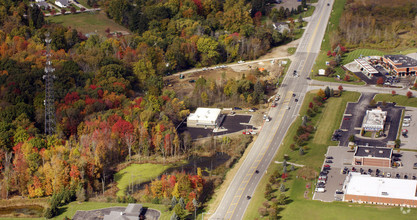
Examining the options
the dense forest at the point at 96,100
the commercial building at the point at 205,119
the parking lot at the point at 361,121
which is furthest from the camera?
the commercial building at the point at 205,119

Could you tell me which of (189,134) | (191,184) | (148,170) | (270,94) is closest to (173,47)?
(270,94)

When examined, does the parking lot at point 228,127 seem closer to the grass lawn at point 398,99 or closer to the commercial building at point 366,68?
the grass lawn at point 398,99

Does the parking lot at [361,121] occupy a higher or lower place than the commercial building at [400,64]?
lower

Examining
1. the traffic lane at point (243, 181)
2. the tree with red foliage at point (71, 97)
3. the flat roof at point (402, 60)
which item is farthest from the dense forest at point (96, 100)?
the flat roof at point (402, 60)

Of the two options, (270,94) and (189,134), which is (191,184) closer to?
(189,134)

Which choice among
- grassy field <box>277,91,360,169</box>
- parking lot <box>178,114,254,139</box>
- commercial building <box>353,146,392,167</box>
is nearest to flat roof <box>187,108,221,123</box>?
parking lot <box>178,114,254,139</box>

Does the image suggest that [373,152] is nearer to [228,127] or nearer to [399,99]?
[399,99]

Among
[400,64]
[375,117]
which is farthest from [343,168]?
[400,64]
